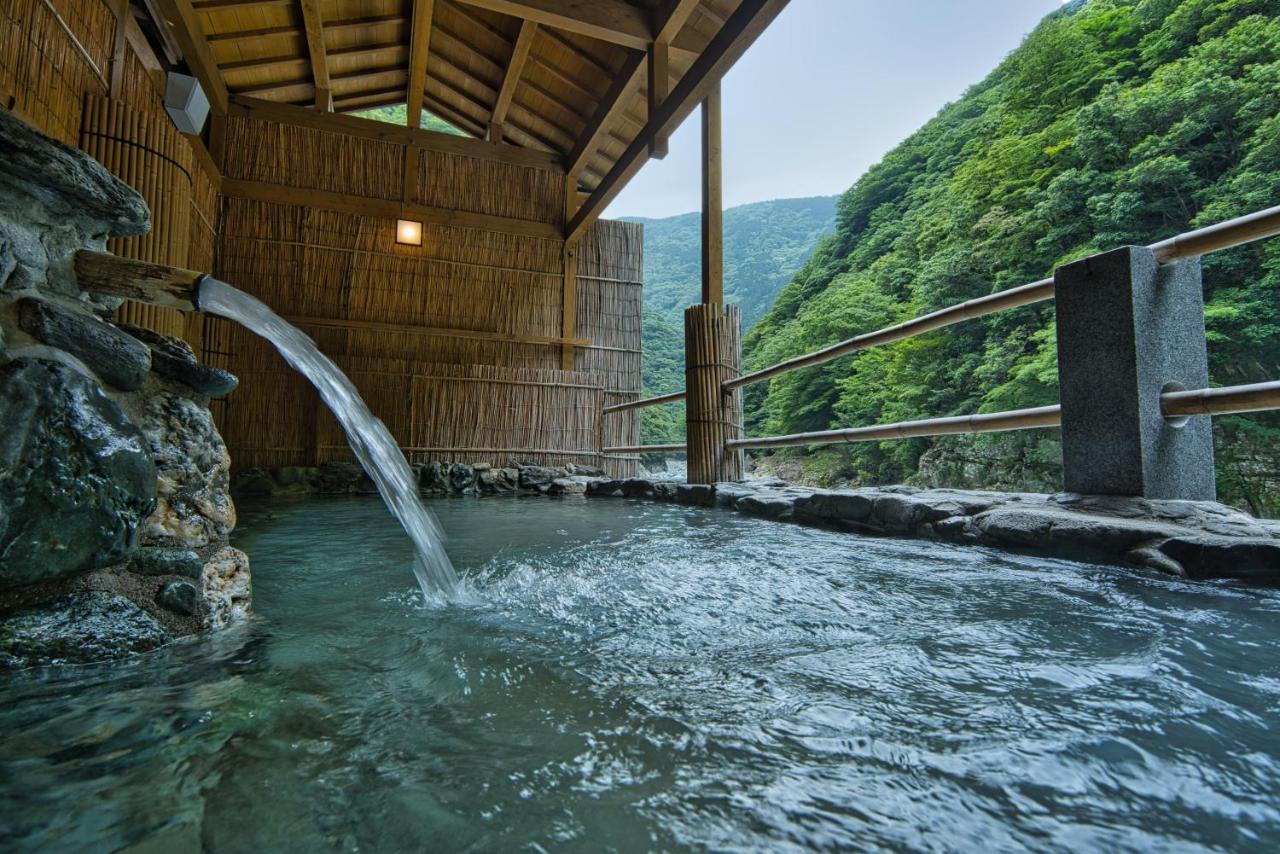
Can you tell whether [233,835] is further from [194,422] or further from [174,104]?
[174,104]

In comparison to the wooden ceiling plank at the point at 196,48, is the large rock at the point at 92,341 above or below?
below

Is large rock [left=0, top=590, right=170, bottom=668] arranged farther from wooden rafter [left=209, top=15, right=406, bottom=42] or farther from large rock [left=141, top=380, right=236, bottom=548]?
wooden rafter [left=209, top=15, right=406, bottom=42]

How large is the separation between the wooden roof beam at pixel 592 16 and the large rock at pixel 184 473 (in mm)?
5077

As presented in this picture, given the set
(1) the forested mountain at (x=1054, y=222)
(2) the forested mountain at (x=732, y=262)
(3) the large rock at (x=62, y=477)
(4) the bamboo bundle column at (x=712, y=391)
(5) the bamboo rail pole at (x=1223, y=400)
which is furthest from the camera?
(2) the forested mountain at (x=732, y=262)

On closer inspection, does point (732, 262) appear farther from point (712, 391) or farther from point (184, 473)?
point (184, 473)

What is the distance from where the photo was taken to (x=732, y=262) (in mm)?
42094

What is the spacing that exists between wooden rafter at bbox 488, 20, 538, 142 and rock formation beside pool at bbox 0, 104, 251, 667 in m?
6.50

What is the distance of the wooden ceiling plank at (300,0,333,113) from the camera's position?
6.36m

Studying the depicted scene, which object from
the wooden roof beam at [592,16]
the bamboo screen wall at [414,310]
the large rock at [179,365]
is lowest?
the large rock at [179,365]

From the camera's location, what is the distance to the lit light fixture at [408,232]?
8.34m

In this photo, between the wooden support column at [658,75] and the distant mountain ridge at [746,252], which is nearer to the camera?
the wooden support column at [658,75]

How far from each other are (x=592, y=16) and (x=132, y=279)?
5.07m

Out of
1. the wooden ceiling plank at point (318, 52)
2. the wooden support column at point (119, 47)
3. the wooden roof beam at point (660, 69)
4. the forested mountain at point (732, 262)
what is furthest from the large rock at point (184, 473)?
the forested mountain at point (732, 262)

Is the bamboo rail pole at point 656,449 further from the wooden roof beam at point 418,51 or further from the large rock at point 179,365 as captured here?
the wooden roof beam at point 418,51
